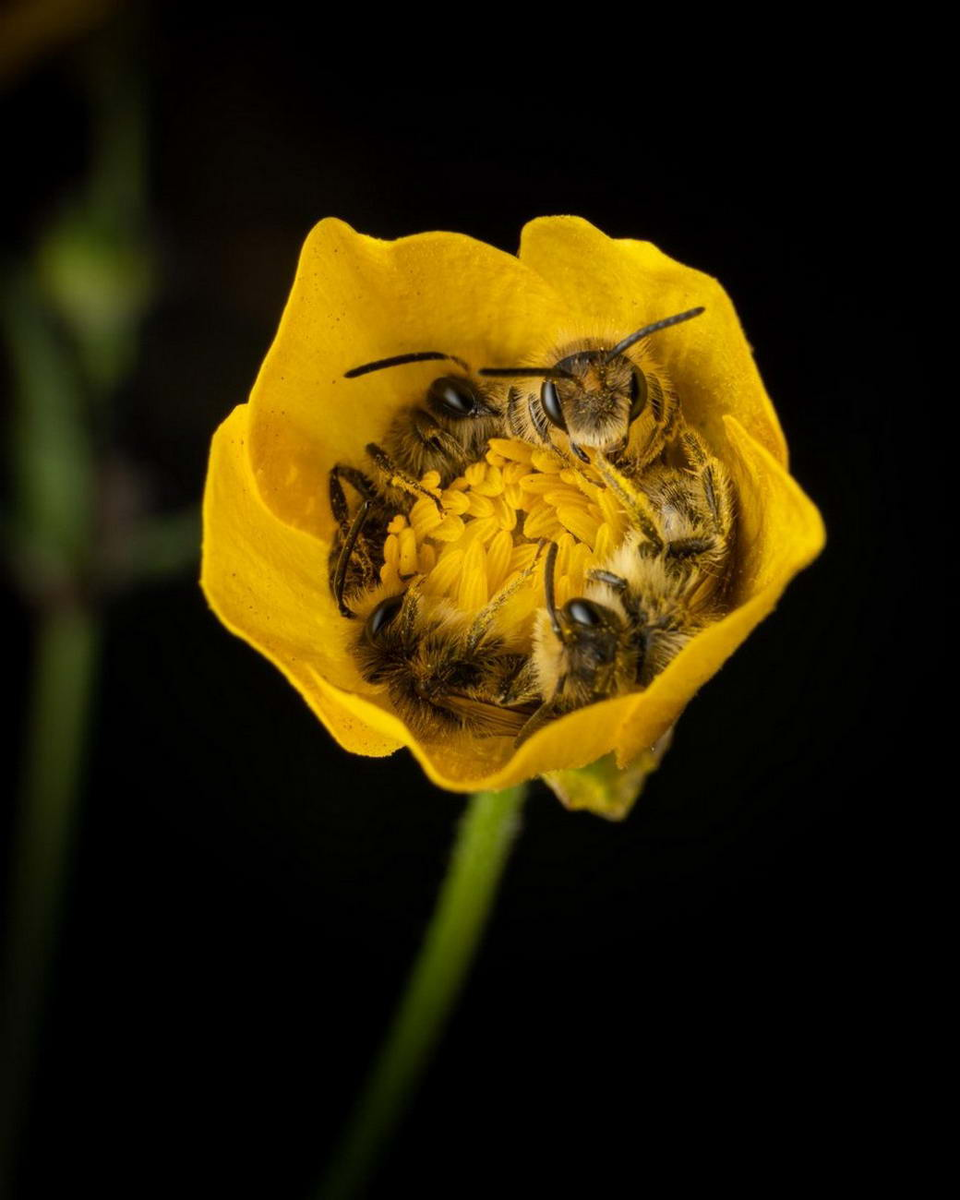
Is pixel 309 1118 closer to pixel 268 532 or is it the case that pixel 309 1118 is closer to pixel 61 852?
pixel 61 852

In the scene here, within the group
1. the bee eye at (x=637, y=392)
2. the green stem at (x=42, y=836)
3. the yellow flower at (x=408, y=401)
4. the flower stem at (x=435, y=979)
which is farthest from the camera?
the green stem at (x=42, y=836)

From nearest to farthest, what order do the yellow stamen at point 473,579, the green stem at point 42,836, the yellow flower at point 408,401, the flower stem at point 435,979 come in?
1. the yellow flower at point 408,401
2. the yellow stamen at point 473,579
3. the flower stem at point 435,979
4. the green stem at point 42,836

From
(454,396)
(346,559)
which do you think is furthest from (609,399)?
(346,559)

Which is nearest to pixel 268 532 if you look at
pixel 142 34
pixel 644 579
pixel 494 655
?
pixel 494 655

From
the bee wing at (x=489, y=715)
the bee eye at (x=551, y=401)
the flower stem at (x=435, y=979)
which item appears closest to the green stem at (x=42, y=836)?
the flower stem at (x=435, y=979)

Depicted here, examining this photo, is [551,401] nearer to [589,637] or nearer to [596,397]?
[596,397]

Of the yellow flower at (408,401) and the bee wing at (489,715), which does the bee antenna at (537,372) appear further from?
the bee wing at (489,715)
